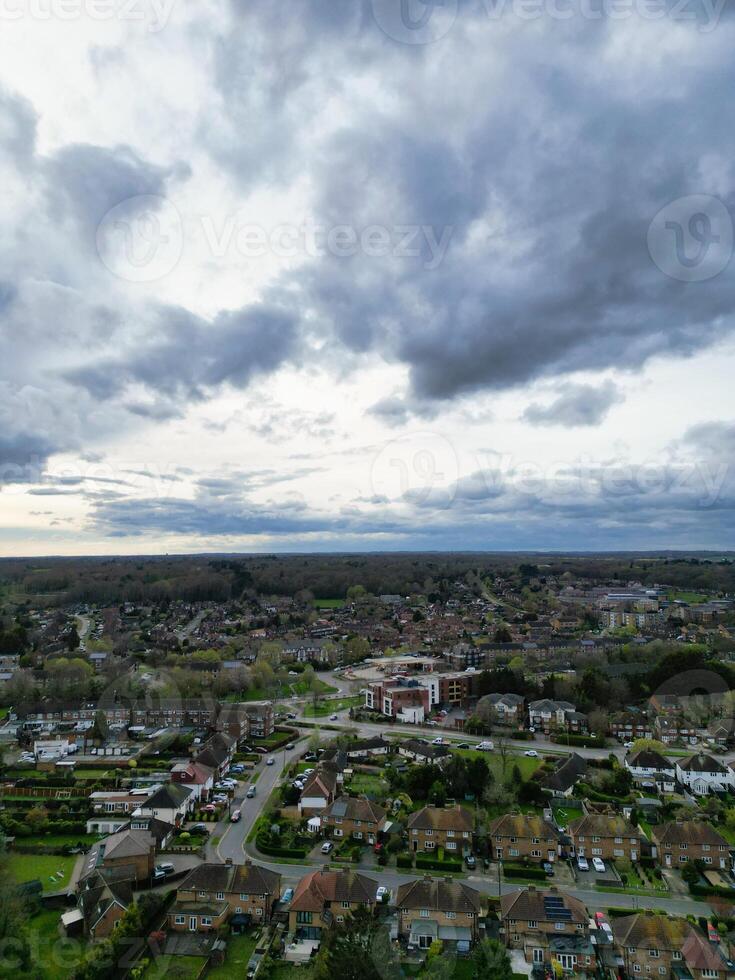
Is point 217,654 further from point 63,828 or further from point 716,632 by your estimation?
point 716,632

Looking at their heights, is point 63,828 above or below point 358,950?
below

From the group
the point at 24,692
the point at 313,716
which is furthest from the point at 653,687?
the point at 24,692

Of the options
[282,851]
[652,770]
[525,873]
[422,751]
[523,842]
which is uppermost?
[523,842]

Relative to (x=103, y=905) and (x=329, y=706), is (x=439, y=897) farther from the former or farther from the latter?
(x=329, y=706)

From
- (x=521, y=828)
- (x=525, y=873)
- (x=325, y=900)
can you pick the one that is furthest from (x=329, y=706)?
(x=325, y=900)

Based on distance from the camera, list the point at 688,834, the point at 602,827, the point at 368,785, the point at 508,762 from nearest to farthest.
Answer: the point at 688,834, the point at 602,827, the point at 368,785, the point at 508,762

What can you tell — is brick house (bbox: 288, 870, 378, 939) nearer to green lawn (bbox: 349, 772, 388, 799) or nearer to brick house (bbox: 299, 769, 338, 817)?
brick house (bbox: 299, 769, 338, 817)

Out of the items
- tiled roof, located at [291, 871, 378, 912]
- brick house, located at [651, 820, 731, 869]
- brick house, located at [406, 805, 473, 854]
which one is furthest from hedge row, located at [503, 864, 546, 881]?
tiled roof, located at [291, 871, 378, 912]
